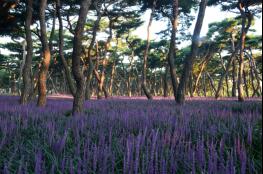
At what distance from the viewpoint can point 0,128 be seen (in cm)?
480

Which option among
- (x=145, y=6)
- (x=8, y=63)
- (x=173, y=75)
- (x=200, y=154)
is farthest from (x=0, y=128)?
(x=8, y=63)

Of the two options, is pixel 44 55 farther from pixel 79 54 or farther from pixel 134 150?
pixel 134 150

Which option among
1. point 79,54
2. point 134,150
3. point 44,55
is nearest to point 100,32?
point 44,55

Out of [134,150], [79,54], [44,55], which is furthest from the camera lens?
[44,55]

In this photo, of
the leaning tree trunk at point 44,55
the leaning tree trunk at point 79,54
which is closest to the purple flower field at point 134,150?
the leaning tree trunk at point 79,54

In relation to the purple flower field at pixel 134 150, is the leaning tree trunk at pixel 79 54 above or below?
above

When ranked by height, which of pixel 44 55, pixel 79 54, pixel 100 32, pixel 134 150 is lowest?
pixel 134 150

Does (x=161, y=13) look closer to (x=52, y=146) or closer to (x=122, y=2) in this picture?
(x=122, y=2)

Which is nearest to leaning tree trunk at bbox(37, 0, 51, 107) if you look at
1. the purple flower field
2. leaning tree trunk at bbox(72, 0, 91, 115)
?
leaning tree trunk at bbox(72, 0, 91, 115)

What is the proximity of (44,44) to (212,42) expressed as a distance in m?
24.6

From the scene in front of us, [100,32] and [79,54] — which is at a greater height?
[100,32]

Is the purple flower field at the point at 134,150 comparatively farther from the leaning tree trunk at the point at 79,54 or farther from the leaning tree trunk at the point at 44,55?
the leaning tree trunk at the point at 44,55

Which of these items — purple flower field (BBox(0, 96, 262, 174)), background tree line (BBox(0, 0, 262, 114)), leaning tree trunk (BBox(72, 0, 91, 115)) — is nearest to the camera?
purple flower field (BBox(0, 96, 262, 174))

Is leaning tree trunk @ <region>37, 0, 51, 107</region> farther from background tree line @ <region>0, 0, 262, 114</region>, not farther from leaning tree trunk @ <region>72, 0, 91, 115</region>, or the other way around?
leaning tree trunk @ <region>72, 0, 91, 115</region>
